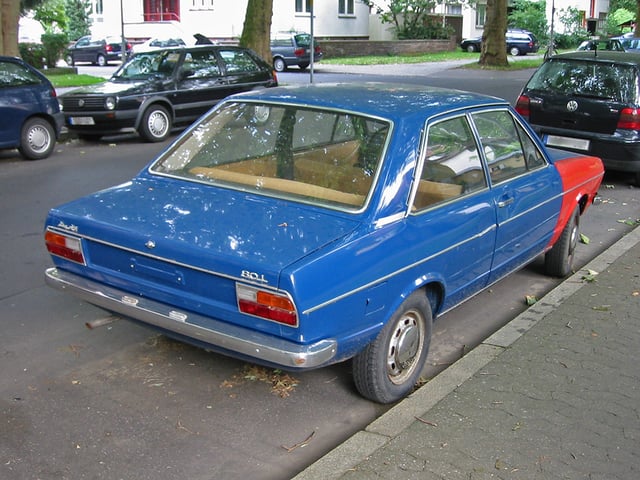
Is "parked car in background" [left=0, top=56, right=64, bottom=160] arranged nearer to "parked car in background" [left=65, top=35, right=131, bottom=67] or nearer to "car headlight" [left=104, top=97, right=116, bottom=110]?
"car headlight" [left=104, top=97, right=116, bottom=110]

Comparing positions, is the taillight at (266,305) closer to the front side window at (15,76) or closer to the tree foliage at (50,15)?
the front side window at (15,76)

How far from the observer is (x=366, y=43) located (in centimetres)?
4256

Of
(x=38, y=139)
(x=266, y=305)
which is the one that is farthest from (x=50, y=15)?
(x=266, y=305)

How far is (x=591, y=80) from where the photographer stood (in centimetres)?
991

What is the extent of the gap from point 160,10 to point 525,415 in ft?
152

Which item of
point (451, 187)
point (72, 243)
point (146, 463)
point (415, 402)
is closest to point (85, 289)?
point (72, 243)

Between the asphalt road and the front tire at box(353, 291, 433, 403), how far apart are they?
0.16m

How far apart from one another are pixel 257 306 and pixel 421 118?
1.61 meters

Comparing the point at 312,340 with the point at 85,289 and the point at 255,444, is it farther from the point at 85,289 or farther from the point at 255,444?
the point at 85,289

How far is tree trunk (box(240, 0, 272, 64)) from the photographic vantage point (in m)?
19.7

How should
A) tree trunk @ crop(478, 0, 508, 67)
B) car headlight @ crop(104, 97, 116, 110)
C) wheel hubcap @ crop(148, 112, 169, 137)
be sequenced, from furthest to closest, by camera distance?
tree trunk @ crop(478, 0, 508, 67) → wheel hubcap @ crop(148, 112, 169, 137) → car headlight @ crop(104, 97, 116, 110)

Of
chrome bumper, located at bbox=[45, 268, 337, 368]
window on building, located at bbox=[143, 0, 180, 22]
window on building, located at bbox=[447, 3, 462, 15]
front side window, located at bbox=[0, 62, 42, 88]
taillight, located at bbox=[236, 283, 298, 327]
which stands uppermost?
window on building, located at bbox=[447, 3, 462, 15]

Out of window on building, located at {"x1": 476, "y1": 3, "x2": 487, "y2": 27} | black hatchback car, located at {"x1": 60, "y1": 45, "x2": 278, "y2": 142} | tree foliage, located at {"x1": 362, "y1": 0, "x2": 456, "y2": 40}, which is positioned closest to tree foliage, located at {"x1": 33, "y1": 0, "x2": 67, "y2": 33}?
tree foliage, located at {"x1": 362, "y1": 0, "x2": 456, "y2": 40}

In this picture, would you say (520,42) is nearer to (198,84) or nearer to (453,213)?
(198,84)
